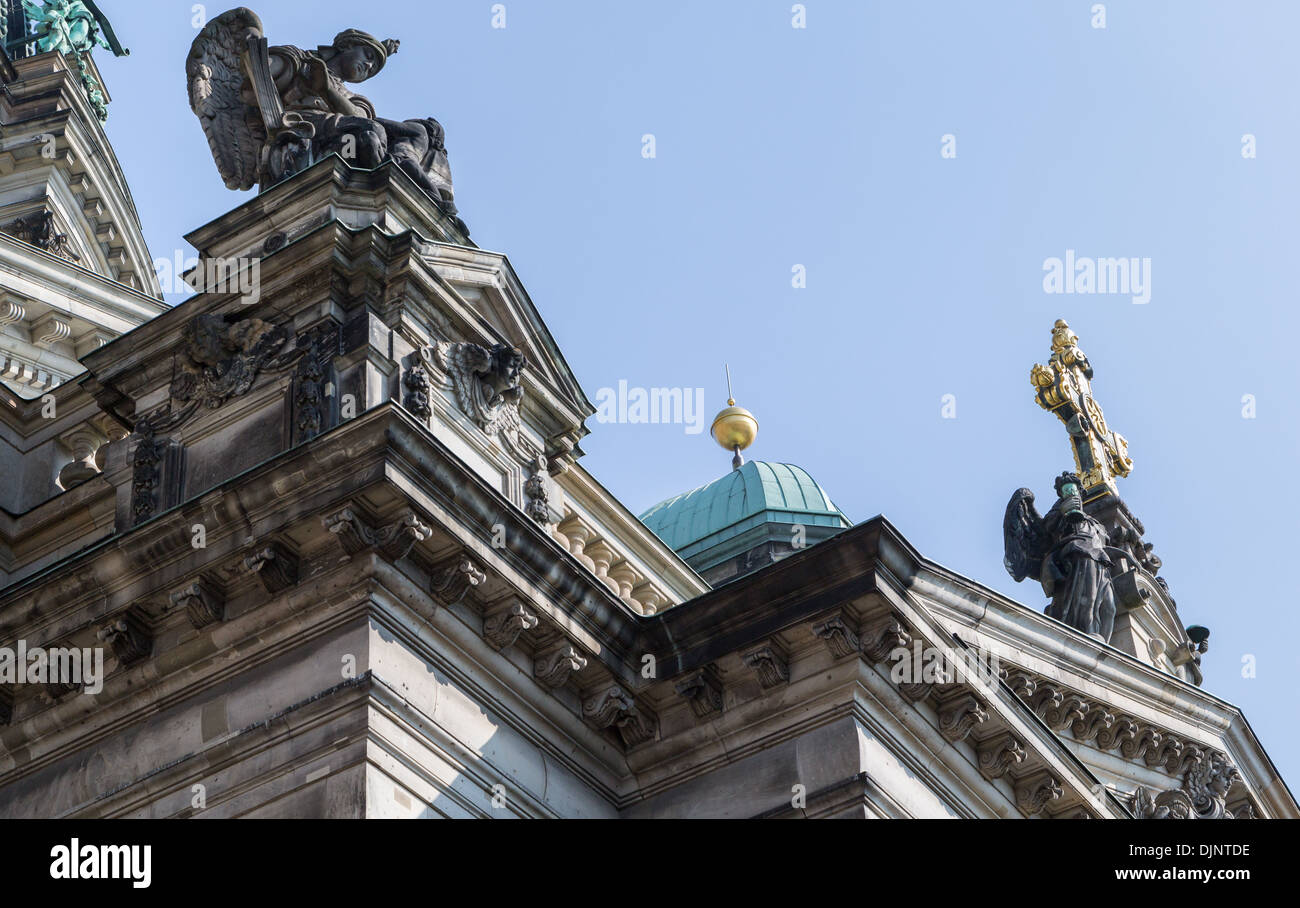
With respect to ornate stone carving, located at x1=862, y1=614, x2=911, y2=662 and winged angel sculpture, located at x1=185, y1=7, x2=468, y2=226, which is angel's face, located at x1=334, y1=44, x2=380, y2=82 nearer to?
winged angel sculpture, located at x1=185, y1=7, x2=468, y2=226

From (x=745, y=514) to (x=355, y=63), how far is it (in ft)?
50.5

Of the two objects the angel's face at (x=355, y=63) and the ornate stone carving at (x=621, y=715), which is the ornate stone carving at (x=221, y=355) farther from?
the ornate stone carving at (x=621, y=715)

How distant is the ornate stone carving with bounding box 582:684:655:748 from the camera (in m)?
19.9

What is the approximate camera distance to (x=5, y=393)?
79.3ft

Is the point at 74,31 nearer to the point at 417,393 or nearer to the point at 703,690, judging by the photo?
the point at 417,393

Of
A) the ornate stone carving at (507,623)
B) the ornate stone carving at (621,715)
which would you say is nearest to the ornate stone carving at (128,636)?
the ornate stone carving at (507,623)

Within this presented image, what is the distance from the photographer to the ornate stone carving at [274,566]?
18516 millimetres

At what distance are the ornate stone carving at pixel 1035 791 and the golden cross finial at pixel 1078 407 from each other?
1250cm

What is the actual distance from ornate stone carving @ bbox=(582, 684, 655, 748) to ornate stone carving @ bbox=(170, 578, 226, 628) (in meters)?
3.13
